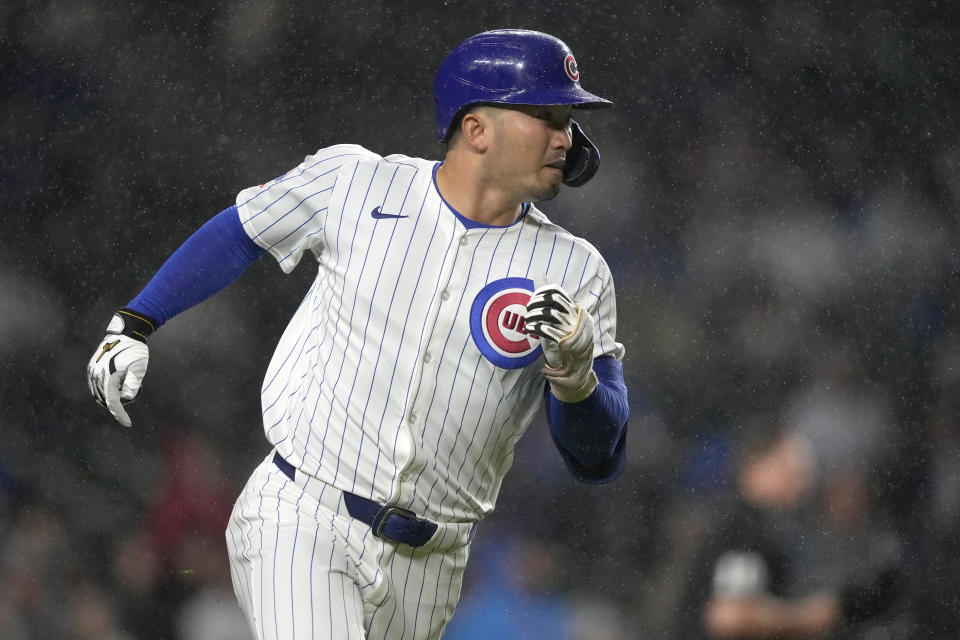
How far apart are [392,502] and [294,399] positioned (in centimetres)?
37

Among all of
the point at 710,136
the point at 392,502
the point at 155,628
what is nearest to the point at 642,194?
the point at 710,136

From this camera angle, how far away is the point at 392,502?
2.91m

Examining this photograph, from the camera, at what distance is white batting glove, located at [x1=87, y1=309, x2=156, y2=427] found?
295 centimetres

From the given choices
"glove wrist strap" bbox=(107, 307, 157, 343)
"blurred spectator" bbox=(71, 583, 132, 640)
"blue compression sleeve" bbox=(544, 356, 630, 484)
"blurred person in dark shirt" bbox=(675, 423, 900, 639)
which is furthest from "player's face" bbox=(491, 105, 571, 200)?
"blurred spectator" bbox=(71, 583, 132, 640)

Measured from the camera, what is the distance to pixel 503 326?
9.63 feet

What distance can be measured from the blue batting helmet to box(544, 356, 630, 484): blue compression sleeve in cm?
63

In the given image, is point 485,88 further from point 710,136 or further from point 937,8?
point 937,8

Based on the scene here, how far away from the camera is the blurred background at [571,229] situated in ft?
20.1

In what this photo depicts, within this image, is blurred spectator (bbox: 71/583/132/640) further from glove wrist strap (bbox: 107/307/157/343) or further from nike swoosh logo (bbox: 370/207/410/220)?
nike swoosh logo (bbox: 370/207/410/220)

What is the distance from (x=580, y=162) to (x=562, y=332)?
651 mm

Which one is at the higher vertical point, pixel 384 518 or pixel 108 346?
pixel 108 346

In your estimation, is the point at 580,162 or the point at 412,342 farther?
the point at 580,162

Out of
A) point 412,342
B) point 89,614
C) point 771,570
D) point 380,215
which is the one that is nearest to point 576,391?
point 412,342

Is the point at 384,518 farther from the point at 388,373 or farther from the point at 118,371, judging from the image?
the point at 118,371
